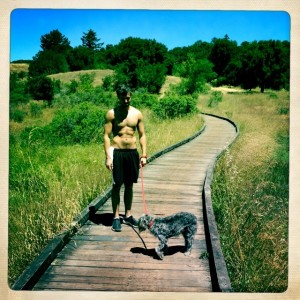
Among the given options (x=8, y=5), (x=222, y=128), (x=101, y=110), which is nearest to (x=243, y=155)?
(x=101, y=110)

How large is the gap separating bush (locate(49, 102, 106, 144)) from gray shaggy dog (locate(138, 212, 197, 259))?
14.5ft

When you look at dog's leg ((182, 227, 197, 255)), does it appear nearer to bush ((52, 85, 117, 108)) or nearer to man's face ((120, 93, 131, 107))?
man's face ((120, 93, 131, 107))

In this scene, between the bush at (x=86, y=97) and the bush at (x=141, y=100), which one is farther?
the bush at (x=86, y=97)

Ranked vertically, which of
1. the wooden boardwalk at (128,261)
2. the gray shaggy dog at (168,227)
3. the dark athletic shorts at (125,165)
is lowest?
the wooden boardwalk at (128,261)

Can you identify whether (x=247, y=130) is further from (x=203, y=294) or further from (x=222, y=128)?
(x=203, y=294)

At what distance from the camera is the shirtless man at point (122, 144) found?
3732mm

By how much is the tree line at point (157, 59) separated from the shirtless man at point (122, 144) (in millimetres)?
1064

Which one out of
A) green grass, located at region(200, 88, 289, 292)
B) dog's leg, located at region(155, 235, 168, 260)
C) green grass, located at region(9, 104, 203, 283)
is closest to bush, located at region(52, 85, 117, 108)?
green grass, located at region(9, 104, 203, 283)

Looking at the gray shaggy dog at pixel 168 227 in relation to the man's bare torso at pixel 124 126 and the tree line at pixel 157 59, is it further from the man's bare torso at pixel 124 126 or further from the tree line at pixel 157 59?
the tree line at pixel 157 59

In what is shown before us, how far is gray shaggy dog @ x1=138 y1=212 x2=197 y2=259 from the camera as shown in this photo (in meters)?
3.43

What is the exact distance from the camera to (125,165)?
3.85 m

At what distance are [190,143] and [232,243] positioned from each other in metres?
4.85

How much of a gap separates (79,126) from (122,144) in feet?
15.0

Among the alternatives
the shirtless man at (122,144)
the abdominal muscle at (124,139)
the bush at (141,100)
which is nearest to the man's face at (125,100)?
the shirtless man at (122,144)
